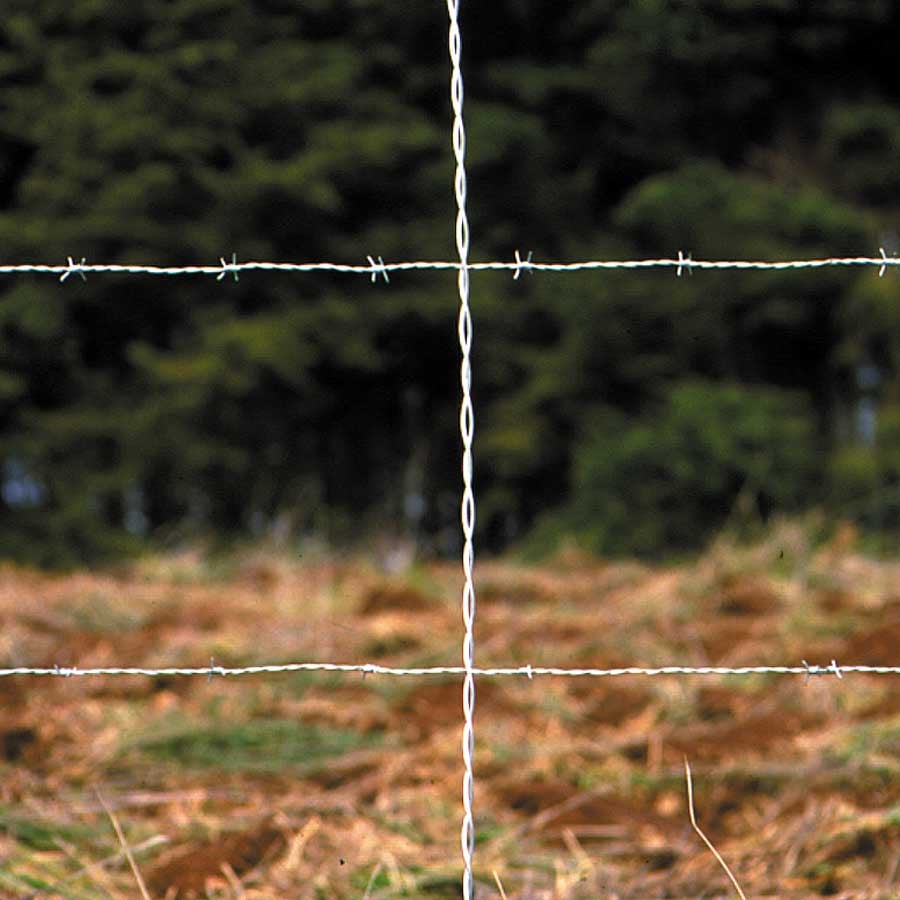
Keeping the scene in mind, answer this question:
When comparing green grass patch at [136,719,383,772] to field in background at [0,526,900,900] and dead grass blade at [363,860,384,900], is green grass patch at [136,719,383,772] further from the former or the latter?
dead grass blade at [363,860,384,900]

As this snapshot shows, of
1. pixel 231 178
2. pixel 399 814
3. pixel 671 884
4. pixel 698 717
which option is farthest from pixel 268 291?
pixel 671 884

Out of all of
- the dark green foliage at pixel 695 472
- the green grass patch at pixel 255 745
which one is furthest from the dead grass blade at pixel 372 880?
the dark green foliage at pixel 695 472

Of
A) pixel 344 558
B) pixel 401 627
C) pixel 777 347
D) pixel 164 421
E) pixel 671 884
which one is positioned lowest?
pixel 671 884

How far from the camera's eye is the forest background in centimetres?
541

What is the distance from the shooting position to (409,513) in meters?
6.05

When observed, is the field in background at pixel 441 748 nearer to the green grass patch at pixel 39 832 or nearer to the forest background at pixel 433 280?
the green grass patch at pixel 39 832

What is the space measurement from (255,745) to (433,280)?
3773mm

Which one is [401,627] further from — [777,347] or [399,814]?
[777,347]

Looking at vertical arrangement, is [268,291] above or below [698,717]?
above

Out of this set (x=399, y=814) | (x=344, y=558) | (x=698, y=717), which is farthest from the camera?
(x=344, y=558)

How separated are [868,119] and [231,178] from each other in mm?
2756

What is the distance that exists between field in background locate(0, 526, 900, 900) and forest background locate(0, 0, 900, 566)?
58.3 inches

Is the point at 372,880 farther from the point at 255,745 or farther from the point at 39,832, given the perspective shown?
the point at 255,745

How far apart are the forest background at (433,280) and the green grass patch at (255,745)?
2856 millimetres
